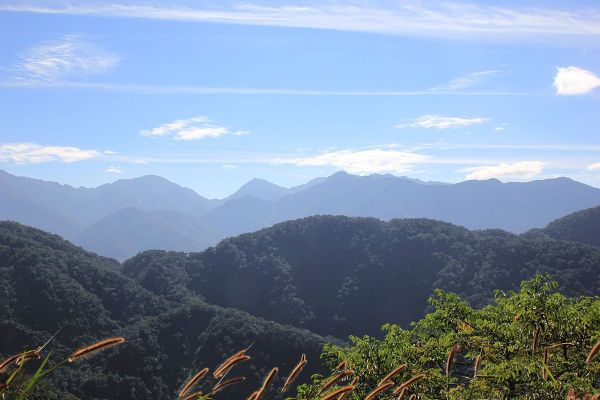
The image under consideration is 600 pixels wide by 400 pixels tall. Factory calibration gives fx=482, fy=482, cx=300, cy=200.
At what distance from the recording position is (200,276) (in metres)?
119

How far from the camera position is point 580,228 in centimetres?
14112

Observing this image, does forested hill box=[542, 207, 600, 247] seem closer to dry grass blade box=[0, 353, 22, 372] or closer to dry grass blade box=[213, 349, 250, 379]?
dry grass blade box=[213, 349, 250, 379]

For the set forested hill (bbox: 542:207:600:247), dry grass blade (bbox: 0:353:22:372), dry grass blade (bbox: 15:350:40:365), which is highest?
dry grass blade (bbox: 15:350:40:365)

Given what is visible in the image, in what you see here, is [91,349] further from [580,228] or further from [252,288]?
[580,228]

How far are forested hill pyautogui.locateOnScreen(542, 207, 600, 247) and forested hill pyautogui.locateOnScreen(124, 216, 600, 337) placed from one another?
3076 centimetres

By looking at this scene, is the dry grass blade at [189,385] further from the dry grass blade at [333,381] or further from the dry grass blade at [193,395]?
the dry grass blade at [333,381]

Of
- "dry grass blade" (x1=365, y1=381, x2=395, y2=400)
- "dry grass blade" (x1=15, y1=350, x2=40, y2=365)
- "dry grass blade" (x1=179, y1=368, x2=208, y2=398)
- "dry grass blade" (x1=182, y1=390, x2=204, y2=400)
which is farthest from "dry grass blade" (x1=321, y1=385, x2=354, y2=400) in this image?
"dry grass blade" (x1=15, y1=350, x2=40, y2=365)

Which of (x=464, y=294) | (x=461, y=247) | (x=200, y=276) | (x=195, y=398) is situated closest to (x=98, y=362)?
(x=200, y=276)

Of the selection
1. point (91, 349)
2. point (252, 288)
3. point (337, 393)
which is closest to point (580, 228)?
point (252, 288)

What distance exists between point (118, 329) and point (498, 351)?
80.1m

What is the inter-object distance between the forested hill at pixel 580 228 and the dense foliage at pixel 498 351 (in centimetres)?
14590

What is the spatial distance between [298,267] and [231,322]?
5525 centimetres

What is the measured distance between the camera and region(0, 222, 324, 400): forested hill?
2601 inches

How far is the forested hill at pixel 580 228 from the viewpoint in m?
138
